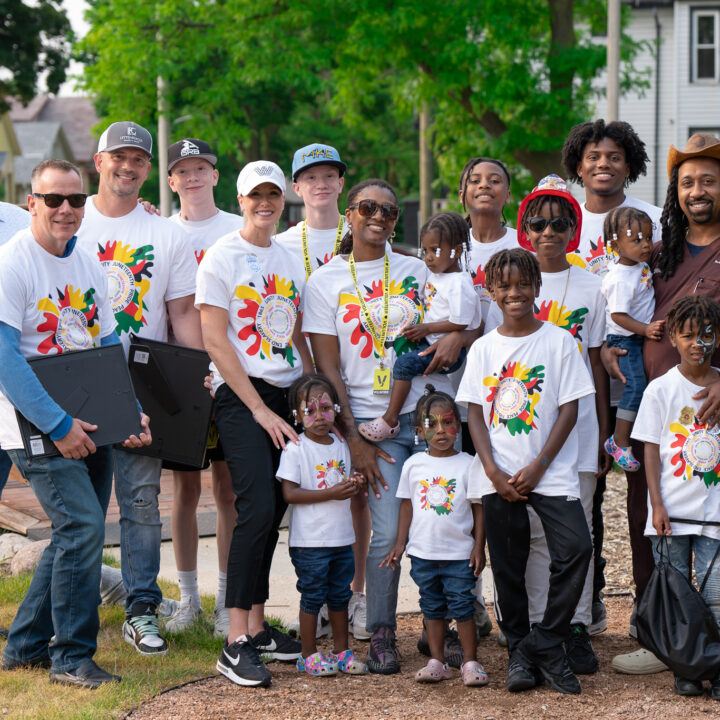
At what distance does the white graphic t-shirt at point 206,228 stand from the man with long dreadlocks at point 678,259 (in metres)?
2.33

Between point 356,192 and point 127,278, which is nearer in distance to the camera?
point 356,192

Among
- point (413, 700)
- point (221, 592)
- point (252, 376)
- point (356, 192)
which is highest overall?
point (356, 192)

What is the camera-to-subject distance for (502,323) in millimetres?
5117

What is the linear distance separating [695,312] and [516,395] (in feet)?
2.81

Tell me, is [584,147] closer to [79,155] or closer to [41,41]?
[41,41]

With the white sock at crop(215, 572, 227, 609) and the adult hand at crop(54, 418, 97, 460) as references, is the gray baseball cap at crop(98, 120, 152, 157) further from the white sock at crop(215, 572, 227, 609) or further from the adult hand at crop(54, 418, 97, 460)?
the white sock at crop(215, 572, 227, 609)

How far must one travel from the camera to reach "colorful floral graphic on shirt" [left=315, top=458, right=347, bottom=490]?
5.01 m

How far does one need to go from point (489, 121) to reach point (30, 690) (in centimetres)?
1522

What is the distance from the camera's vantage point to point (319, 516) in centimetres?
501

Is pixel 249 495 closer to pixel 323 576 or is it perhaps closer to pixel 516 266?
pixel 323 576

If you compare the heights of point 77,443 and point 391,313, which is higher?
→ point 391,313

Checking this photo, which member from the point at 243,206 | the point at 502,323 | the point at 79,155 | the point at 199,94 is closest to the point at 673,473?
the point at 502,323

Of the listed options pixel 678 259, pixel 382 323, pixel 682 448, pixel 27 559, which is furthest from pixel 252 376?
pixel 27 559

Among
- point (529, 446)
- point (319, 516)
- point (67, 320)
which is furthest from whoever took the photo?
point (319, 516)
